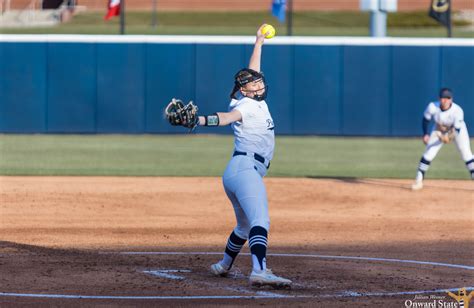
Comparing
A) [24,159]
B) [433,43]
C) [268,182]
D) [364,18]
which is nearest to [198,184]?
[268,182]

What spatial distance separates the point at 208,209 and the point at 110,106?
13.6 meters

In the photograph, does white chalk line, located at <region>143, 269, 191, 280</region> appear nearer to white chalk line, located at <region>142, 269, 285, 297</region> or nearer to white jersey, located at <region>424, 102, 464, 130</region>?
white chalk line, located at <region>142, 269, 285, 297</region>

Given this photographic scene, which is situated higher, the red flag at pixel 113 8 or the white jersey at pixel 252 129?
the red flag at pixel 113 8

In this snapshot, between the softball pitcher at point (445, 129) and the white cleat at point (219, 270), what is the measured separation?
8.25 metres

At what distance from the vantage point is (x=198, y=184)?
57.0 ft

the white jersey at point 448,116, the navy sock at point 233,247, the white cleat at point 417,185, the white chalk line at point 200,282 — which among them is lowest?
the white chalk line at point 200,282

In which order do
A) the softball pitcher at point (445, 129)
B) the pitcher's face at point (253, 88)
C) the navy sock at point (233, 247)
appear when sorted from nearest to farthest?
the pitcher's face at point (253, 88) → the navy sock at point (233, 247) → the softball pitcher at point (445, 129)

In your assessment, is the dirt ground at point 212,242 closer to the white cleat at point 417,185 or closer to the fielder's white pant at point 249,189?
the white cleat at point 417,185

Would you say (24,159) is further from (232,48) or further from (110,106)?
(232,48)

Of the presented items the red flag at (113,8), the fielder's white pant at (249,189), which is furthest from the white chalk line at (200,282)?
the red flag at (113,8)

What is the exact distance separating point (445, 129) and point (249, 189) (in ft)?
29.7

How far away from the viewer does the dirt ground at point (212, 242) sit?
8.48 m

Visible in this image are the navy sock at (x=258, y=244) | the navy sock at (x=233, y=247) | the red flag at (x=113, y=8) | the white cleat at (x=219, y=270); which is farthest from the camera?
the red flag at (x=113, y=8)

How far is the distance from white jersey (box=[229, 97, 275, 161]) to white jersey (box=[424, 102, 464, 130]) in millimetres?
8459
